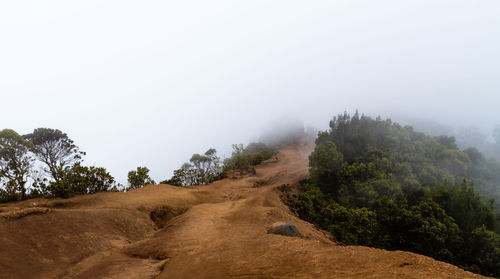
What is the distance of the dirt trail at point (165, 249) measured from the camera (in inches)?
250

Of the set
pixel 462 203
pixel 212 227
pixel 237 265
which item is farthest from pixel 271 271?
pixel 462 203

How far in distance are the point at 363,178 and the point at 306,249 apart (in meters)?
23.7

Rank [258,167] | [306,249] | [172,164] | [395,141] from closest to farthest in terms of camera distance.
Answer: [306,249], [395,141], [258,167], [172,164]

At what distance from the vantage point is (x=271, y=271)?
21.9ft

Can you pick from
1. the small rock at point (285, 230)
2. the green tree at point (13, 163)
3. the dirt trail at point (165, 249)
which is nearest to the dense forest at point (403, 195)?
the small rock at point (285, 230)

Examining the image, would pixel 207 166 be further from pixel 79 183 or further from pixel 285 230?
pixel 285 230

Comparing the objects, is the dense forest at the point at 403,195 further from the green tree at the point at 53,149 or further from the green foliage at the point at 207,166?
the green tree at the point at 53,149

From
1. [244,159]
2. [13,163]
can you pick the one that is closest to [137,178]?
[13,163]

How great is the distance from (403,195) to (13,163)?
128ft

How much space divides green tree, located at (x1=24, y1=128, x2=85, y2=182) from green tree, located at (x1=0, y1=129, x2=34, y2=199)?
8.81 feet

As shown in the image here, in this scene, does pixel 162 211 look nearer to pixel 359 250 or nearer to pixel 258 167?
pixel 359 250

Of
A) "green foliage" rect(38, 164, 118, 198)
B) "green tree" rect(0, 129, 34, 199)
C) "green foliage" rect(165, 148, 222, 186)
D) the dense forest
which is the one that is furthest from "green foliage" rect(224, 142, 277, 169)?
"green tree" rect(0, 129, 34, 199)

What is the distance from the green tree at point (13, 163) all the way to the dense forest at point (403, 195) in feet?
87.6

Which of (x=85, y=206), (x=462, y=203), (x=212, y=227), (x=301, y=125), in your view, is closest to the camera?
(x=212, y=227)
